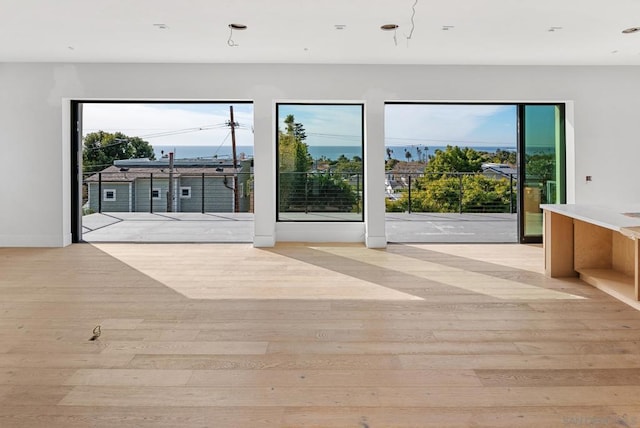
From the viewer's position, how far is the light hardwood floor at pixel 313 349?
7.14 ft

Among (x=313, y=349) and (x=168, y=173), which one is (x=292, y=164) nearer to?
(x=313, y=349)

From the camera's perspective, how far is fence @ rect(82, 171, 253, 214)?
10516 mm

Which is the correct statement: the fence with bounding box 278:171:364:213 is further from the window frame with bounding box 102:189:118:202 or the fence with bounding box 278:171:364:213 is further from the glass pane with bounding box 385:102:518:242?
the window frame with bounding box 102:189:118:202

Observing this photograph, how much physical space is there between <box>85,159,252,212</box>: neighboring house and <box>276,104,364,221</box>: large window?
305 centimetres

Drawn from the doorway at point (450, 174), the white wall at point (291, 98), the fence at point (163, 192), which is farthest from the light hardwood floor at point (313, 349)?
the fence at point (163, 192)

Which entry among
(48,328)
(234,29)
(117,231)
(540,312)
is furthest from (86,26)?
(540,312)

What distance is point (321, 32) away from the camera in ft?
17.0

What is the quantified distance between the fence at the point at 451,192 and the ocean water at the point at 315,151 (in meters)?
0.57

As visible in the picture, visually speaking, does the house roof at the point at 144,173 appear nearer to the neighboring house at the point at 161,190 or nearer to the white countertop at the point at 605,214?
the neighboring house at the point at 161,190

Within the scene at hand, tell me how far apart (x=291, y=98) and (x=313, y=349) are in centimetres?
452

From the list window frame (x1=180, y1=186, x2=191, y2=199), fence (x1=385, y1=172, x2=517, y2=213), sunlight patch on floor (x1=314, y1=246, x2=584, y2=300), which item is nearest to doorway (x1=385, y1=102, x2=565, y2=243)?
fence (x1=385, y1=172, x2=517, y2=213)

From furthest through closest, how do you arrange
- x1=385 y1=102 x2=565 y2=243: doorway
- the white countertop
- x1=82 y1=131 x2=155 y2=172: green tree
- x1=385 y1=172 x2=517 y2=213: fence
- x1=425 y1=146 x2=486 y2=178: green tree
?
x1=82 y1=131 x2=155 y2=172: green tree → x1=425 y1=146 x2=486 y2=178: green tree → x1=385 y1=172 x2=517 y2=213: fence → x1=385 y1=102 x2=565 y2=243: doorway → the white countertop

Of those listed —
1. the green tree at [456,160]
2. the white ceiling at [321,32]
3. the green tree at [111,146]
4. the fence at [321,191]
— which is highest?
the white ceiling at [321,32]

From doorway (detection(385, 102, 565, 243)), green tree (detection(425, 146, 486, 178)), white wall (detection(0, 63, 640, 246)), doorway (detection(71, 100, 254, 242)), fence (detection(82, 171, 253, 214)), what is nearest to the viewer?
white wall (detection(0, 63, 640, 246))
